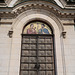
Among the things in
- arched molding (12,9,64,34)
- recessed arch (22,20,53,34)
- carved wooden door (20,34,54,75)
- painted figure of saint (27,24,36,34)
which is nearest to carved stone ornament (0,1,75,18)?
arched molding (12,9,64,34)

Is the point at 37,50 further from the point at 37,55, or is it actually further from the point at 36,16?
the point at 36,16

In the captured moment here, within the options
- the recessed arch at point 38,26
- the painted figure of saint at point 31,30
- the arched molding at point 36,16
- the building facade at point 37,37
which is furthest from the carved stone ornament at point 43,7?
the painted figure of saint at point 31,30

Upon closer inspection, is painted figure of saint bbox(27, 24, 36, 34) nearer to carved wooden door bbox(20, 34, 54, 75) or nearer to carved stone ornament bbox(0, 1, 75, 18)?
carved wooden door bbox(20, 34, 54, 75)

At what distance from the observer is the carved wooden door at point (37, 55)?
29.4 feet

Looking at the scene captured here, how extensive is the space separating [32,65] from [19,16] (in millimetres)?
3835

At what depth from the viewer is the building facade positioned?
8930mm

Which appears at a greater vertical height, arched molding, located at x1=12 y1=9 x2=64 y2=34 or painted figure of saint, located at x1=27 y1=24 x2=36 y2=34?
arched molding, located at x1=12 y1=9 x2=64 y2=34

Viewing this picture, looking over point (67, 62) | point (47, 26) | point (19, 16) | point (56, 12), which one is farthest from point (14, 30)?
point (67, 62)

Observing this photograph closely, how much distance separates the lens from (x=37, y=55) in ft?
30.7

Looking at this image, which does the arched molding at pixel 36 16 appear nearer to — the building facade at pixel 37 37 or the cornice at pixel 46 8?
the building facade at pixel 37 37

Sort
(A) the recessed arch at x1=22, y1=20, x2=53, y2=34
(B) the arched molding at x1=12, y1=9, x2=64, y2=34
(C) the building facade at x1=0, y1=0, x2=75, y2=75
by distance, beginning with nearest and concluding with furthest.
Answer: (C) the building facade at x1=0, y1=0, x2=75, y2=75
(B) the arched molding at x1=12, y1=9, x2=64, y2=34
(A) the recessed arch at x1=22, y1=20, x2=53, y2=34

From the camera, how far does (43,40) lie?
9.96 m

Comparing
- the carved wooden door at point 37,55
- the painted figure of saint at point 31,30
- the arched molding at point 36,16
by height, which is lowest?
the carved wooden door at point 37,55

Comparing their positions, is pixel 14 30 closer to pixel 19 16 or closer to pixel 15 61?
pixel 19 16
